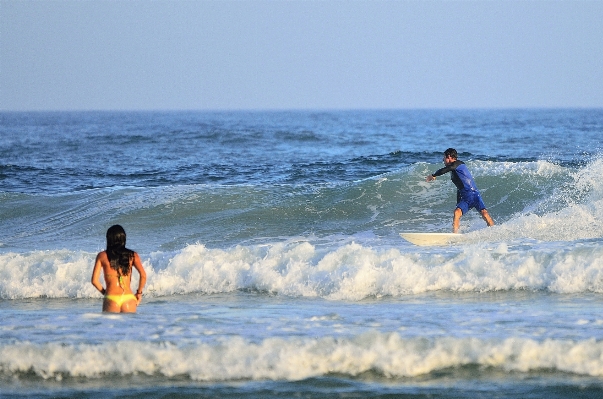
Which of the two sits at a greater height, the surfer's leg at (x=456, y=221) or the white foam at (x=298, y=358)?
the surfer's leg at (x=456, y=221)

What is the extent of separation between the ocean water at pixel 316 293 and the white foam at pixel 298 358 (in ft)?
0.05

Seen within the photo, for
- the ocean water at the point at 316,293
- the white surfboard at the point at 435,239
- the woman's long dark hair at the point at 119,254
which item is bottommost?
the ocean water at the point at 316,293

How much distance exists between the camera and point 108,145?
119 ft

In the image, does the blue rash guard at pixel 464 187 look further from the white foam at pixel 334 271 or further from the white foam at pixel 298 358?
the white foam at pixel 298 358

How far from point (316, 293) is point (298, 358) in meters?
3.01

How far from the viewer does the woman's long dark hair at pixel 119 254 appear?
6848 mm

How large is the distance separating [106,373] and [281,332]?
1.53 meters

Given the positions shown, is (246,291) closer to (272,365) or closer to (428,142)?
(272,365)

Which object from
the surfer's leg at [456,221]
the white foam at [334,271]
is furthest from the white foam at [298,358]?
the surfer's leg at [456,221]

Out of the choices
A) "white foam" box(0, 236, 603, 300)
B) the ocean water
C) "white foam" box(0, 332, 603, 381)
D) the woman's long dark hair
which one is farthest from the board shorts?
the woman's long dark hair

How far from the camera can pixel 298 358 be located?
6145mm

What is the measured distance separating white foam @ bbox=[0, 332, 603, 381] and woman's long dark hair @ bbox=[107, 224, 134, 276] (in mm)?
860

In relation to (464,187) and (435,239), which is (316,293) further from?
(464,187)

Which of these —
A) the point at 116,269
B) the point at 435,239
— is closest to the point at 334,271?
the point at 435,239
